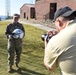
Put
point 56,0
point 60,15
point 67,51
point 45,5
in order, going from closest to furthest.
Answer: point 67,51 < point 60,15 < point 56,0 < point 45,5

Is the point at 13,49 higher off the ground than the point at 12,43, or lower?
lower

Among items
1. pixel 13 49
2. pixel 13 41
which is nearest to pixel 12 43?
pixel 13 41

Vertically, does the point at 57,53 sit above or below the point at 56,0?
above

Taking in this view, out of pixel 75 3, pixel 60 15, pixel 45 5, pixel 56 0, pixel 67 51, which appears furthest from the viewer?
pixel 45 5

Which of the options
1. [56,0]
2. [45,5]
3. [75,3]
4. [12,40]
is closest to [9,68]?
[12,40]

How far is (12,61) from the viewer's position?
8781 mm

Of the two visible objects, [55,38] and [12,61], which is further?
[12,61]

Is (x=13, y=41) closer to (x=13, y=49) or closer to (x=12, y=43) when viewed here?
(x=12, y=43)

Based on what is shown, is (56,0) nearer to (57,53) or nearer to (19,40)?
(19,40)

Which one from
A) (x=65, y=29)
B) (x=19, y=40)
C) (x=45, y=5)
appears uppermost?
(x=65, y=29)

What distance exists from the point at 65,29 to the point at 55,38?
13cm

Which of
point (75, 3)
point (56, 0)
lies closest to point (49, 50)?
point (75, 3)

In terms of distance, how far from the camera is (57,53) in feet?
8.32

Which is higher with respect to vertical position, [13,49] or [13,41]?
[13,41]
